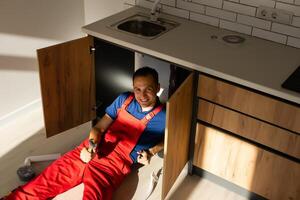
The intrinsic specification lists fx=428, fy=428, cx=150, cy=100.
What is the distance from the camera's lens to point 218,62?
7.45 feet

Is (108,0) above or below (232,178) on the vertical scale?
above

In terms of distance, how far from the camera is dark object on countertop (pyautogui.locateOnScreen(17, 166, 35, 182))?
2.57 m

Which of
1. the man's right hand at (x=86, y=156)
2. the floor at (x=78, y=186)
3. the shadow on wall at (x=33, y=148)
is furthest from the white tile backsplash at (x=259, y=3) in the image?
the shadow on wall at (x=33, y=148)

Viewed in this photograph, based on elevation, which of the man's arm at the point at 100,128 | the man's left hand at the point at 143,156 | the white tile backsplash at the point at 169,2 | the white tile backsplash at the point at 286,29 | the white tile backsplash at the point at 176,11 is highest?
the white tile backsplash at the point at 169,2

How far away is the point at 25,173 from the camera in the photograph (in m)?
2.58

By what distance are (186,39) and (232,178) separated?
2.81 ft

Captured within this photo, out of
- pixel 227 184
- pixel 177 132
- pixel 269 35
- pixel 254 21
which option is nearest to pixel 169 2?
pixel 254 21

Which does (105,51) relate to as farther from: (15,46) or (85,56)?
(15,46)

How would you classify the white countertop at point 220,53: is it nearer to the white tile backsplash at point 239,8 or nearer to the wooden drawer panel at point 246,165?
the white tile backsplash at point 239,8

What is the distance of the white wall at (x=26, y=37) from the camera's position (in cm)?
284

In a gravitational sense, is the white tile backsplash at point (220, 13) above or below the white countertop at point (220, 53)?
above

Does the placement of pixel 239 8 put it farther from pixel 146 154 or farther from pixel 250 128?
pixel 146 154

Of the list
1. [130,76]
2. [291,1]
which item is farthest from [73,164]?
[291,1]

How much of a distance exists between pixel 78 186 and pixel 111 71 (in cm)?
77
